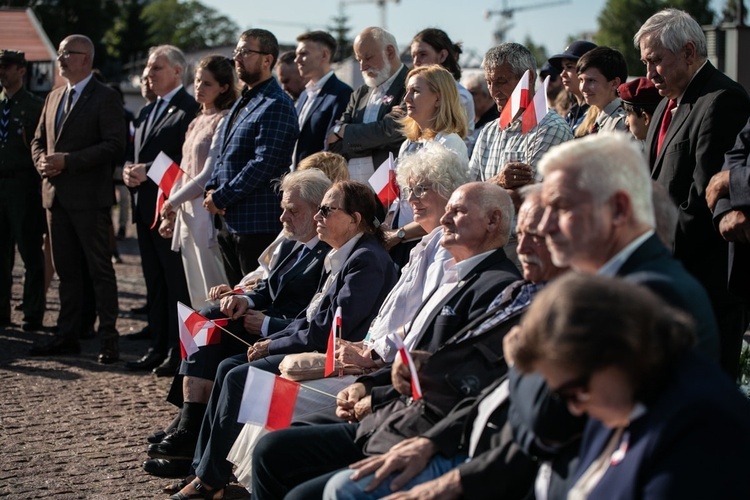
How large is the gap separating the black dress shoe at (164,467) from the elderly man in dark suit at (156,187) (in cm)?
258

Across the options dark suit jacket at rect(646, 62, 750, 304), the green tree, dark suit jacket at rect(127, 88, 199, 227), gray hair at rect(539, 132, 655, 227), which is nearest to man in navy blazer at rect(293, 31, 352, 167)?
dark suit jacket at rect(127, 88, 199, 227)

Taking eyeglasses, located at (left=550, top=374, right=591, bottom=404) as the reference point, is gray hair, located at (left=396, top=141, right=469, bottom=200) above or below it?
above

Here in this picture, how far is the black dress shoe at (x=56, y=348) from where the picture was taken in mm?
8445

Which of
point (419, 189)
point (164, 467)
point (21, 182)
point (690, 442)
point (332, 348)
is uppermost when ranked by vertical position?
point (419, 189)

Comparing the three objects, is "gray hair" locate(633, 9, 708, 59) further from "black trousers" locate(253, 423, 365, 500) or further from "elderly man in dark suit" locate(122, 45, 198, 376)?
"elderly man in dark suit" locate(122, 45, 198, 376)

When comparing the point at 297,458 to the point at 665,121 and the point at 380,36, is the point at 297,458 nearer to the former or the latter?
the point at 665,121

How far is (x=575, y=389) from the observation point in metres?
2.34

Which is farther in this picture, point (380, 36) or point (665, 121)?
point (380, 36)

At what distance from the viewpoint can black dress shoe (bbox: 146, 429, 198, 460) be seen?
544 cm

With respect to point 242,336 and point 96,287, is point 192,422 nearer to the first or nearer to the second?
point 242,336

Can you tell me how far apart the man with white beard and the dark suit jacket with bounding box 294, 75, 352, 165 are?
0.30 metres

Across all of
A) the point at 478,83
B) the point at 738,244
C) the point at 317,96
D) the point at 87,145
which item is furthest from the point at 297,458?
the point at 478,83

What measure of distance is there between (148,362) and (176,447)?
8.78ft

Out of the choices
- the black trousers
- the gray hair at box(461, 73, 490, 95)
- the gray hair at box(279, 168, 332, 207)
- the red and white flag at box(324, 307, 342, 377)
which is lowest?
the black trousers
